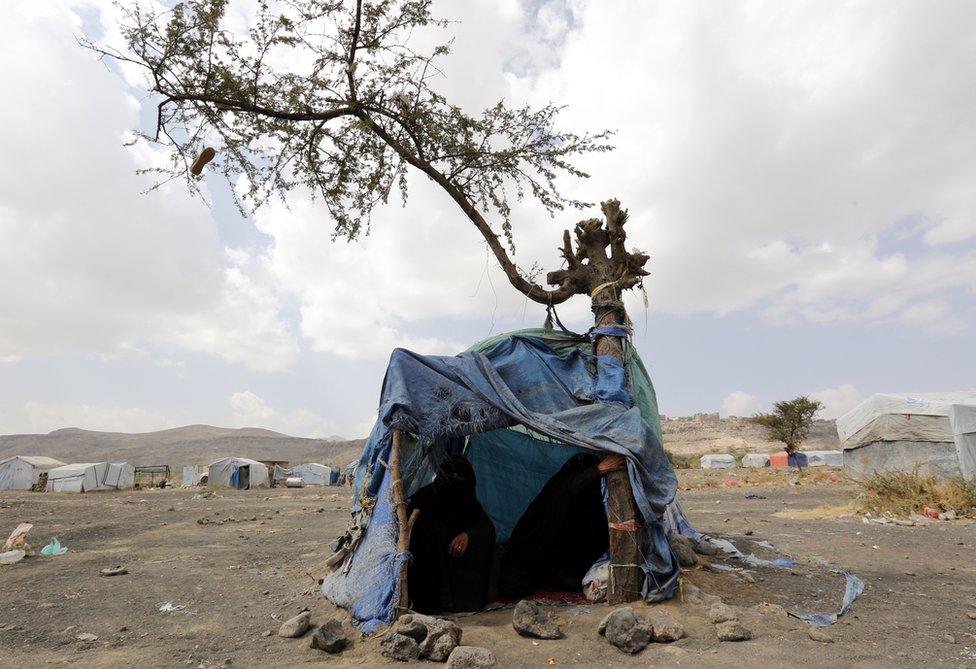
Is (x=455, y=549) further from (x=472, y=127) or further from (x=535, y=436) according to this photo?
(x=472, y=127)

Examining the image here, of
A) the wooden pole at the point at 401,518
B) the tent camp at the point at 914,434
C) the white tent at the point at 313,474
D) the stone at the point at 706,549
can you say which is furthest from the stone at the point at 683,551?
the white tent at the point at 313,474

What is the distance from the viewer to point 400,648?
377 cm

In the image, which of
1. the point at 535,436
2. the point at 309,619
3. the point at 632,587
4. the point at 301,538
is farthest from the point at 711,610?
the point at 301,538

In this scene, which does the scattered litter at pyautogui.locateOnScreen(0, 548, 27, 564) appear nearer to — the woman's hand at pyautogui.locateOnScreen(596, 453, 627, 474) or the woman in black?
the woman in black

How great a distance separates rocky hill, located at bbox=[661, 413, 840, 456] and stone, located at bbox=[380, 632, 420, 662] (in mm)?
58789

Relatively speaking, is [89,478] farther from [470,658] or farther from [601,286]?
[470,658]

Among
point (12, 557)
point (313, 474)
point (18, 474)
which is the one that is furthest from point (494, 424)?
point (313, 474)

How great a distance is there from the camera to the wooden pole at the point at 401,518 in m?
4.36

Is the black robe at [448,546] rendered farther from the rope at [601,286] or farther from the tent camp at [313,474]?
the tent camp at [313,474]

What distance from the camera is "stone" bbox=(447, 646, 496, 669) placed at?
358cm

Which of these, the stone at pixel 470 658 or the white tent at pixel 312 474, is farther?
the white tent at pixel 312 474

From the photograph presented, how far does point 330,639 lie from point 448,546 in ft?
4.46

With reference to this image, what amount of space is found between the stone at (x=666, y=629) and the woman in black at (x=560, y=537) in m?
1.41

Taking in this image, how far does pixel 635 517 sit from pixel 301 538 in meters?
7.25
